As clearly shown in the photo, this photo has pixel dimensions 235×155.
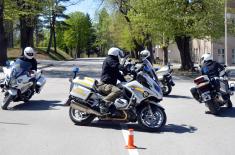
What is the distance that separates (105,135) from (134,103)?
1.07 meters

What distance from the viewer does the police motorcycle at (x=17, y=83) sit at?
1317 centimetres

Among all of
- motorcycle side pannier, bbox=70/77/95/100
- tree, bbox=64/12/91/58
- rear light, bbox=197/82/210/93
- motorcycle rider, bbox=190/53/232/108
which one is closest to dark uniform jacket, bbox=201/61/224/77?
motorcycle rider, bbox=190/53/232/108

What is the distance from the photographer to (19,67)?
44.5ft

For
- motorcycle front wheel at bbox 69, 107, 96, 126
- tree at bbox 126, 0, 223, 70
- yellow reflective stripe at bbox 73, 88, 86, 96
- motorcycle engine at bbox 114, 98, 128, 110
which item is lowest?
motorcycle front wheel at bbox 69, 107, 96, 126

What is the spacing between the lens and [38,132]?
31.8ft

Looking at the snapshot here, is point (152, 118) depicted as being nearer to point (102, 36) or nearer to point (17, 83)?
point (17, 83)

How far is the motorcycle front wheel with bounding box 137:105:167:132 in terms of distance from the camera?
9.94 metres

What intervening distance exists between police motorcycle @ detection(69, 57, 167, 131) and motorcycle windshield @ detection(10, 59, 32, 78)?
11.5ft

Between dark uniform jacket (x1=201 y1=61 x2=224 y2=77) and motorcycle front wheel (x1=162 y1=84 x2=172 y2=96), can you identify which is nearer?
dark uniform jacket (x1=201 y1=61 x2=224 y2=77)

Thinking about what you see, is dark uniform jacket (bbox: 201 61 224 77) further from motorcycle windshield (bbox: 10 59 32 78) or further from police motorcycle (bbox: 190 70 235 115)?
motorcycle windshield (bbox: 10 59 32 78)

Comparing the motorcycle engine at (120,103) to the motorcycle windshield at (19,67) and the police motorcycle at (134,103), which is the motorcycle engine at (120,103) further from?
the motorcycle windshield at (19,67)

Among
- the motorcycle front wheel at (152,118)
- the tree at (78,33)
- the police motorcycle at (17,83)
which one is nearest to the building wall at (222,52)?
the police motorcycle at (17,83)

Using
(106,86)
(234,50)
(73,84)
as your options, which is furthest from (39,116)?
(234,50)

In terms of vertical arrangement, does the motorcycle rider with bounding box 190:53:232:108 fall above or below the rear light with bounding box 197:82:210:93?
above
